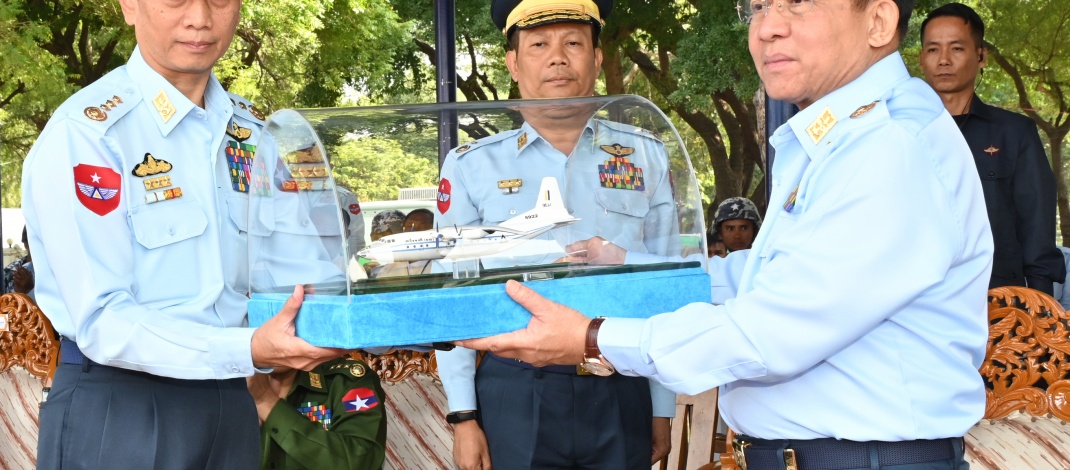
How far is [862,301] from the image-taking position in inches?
67.5

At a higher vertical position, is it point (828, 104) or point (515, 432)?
point (828, 104)

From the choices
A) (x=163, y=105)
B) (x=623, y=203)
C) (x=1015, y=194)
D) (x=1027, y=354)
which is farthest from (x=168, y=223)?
(x=1015, y=194)

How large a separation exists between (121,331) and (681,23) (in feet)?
33.7

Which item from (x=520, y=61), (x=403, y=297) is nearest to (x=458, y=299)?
(x=403, y=297)

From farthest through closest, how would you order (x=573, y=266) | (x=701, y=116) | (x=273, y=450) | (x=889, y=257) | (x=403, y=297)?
(x=701, y=116), (x=273, y=450), (x=573, y=266), (x=403, y=297), (x=889, y=257)

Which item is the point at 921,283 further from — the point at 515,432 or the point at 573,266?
the point at 515,432

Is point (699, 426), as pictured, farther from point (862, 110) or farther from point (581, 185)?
point (862, 110)

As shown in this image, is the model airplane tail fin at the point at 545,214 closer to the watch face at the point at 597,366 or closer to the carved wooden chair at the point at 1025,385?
the watch face at the point at 597,366

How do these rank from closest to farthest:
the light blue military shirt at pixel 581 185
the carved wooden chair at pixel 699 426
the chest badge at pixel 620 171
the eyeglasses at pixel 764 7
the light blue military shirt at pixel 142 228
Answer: the eyeglasses at pixel 764 7
the light blue military shirt at pixel 142 228
the light blue military shirt at pixel 581 185
the chest badge at pixel 620 171
the carved wooden chair at pixel 699 426

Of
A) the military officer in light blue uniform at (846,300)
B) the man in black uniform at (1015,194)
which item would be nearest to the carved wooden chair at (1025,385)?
the man in black uniform at (1015,194)

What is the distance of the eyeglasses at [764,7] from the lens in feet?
6.43

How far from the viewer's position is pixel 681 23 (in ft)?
38.2

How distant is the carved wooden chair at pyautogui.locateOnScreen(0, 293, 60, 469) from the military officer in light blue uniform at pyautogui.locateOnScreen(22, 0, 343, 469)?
96.8 inches

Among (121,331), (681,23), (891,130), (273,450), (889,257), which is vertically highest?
(681,23)
